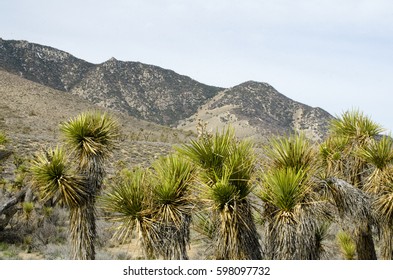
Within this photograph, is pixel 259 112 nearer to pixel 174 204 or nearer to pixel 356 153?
pixel 356 153

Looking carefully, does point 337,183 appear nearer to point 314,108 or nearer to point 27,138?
point 27,138

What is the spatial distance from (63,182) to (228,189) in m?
4.33

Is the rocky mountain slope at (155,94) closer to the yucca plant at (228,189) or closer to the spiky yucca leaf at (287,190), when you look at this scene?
the yucca plant at (228,189)

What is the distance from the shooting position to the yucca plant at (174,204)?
702cm

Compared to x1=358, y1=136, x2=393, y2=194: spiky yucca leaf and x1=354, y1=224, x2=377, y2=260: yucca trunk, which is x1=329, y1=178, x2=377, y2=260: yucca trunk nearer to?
x1=354, y1=224, x2=377, y2=260: yucca trunk

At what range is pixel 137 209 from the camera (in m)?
7.23

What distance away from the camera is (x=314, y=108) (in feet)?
394

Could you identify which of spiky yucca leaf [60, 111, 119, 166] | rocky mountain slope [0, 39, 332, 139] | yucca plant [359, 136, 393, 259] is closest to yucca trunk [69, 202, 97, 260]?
spiky yucca leaf [60, 111, 119, 166]

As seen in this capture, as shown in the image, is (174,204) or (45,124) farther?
(45,124)

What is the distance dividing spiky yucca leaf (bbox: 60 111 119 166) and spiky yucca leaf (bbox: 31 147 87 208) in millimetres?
463

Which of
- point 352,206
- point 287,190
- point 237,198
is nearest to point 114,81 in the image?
point 352,206

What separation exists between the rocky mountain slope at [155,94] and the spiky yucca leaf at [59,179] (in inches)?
3504

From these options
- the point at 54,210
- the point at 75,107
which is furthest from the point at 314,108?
the point at 54,210

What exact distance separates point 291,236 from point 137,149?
3429 cm
